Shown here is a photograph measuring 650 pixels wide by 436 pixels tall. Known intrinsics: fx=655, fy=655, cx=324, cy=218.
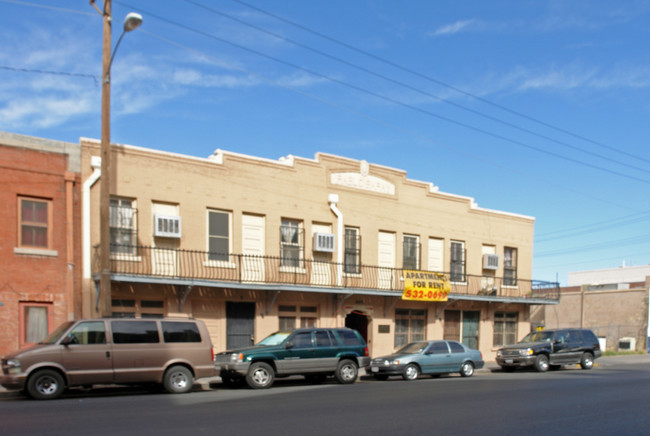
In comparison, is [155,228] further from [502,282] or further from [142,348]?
[502,282]

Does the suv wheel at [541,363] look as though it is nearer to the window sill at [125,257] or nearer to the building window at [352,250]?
the building window at [352,250]

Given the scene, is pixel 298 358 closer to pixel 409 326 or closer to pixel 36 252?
pixel 36 252

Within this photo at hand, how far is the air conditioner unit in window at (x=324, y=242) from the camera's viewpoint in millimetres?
23516

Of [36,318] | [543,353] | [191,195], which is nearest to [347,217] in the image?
[191,195]

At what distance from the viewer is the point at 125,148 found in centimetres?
1978

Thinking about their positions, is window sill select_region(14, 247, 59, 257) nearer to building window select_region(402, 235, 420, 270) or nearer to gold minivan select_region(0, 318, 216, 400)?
gold minivan select_region(0, 318, 216, 400)

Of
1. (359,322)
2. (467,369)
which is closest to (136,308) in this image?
(359,322)

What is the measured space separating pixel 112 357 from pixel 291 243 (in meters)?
9.82

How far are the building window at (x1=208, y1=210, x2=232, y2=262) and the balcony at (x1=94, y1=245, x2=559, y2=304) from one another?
7 cm

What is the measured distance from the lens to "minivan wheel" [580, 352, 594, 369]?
→ 2500 centimetres

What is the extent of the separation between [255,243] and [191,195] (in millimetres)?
2879

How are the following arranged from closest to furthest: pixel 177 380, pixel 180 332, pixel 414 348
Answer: pixel 177 380, pixel 180 332, pixel 414 348

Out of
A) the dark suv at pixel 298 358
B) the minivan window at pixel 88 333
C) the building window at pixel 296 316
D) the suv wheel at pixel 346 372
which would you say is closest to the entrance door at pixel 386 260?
the building window at pixel 296 316

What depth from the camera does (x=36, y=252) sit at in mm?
17984
